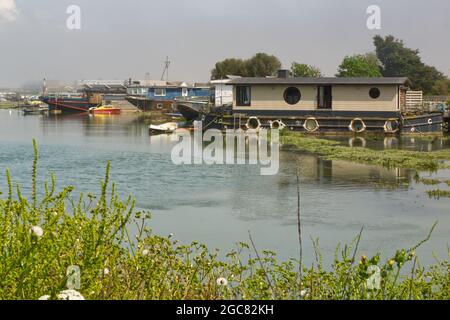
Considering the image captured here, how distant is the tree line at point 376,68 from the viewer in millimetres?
61812

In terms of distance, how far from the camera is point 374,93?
1380 inches

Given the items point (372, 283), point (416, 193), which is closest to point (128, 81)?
point (416, 193)

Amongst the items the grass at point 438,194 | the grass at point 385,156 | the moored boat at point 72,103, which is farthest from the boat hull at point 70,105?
the grass at point 438,194

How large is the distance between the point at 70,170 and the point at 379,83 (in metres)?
18.6

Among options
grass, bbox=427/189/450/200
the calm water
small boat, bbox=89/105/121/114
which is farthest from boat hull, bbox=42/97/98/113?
grass, bbox=427/189/450/200

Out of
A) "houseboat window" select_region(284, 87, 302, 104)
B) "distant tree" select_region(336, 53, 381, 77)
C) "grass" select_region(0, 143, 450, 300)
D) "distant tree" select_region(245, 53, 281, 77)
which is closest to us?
"grass" select_region(0, 143, 450, 300)

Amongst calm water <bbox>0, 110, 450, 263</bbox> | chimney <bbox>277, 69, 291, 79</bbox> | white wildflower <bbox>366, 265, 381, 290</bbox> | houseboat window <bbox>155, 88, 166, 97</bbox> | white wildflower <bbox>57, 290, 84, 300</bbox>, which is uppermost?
chimney <bbox>277, 69, 291, 79</bbox>

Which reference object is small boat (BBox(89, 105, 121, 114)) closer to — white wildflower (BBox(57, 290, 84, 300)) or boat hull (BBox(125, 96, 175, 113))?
→ boat hull (BBox(125, 96, 175, 113))

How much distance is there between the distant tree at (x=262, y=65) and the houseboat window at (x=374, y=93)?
3640 cm

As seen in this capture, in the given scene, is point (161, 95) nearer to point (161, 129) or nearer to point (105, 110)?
point (105, 110)

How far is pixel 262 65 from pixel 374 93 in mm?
37086

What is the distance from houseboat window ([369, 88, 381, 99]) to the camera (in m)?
34.9

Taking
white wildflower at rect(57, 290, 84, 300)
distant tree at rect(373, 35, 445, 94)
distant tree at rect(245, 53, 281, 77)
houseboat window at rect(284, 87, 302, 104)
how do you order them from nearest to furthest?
white wildflower at rect(57, 290, 84, 300) < houseboat window at rect(284, 87, 302, 104) < distant tree at rect(373, 35, 445, 94) < distant tree at rect(245, 53, 281, 77)

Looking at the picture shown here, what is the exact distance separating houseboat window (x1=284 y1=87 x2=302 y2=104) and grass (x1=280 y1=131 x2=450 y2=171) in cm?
684
